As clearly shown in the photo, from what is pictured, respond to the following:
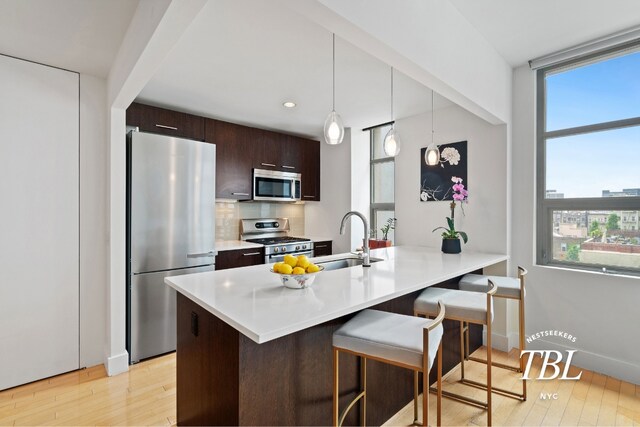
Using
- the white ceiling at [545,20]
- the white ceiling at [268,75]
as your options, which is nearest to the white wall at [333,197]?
the white ceiling at [268,75]

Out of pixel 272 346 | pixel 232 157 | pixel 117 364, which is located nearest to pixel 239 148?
pixel 232 157

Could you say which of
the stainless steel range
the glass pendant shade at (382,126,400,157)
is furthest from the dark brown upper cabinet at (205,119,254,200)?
the glass pendant shade at (382,126,400,157)

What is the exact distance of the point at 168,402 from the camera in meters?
2.11

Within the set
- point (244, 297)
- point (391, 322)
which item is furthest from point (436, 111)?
point (244, 297)

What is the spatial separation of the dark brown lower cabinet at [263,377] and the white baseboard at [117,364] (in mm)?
1085

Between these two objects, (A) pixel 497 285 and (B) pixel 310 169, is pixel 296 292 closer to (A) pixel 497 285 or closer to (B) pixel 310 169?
(A) pixel 497 285

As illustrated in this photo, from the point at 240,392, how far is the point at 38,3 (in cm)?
217

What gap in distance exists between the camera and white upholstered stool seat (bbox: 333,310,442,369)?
50.8 inches

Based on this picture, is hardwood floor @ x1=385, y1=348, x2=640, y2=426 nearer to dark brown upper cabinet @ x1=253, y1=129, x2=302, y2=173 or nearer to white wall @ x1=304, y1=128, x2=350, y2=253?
white wall @ x1=304, y1=128, x2=350, y2=253

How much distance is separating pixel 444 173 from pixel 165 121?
2.77m

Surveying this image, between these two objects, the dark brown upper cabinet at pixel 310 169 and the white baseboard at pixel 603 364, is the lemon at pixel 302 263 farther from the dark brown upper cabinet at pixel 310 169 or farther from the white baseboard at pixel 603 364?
the dark brown upper cabinet at pixel 310 169

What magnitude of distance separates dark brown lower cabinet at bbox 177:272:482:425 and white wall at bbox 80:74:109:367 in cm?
134

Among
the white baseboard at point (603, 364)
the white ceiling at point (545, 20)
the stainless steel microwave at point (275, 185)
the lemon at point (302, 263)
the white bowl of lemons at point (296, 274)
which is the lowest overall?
the white baseboard at point (603, 364)

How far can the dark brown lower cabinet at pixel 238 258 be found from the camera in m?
3.34
